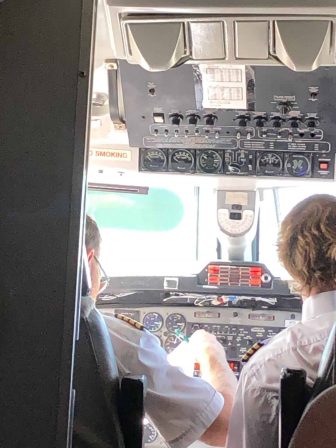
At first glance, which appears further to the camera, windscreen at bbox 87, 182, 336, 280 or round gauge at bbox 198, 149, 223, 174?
windscreen at bbox 87, 182, 336, 280

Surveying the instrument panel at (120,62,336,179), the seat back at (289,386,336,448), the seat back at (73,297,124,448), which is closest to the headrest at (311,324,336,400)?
the seat back at (289,386,336,448)

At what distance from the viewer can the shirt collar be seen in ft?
8.36

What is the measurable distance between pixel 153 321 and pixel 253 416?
1.54 meters

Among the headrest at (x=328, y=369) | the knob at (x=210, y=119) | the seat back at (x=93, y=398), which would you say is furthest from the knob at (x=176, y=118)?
the headrest at (x=328, y=369)

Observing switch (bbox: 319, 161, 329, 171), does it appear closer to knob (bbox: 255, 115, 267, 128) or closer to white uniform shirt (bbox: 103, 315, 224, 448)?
knob (bbox: 255, 115, 267, 128)

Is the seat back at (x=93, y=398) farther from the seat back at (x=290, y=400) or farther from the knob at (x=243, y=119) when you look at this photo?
the knob at (x=243, y=119)

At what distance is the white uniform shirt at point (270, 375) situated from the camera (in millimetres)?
2320

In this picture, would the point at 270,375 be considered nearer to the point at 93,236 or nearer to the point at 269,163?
the point at 93,236

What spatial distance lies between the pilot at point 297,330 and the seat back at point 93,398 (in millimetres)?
473

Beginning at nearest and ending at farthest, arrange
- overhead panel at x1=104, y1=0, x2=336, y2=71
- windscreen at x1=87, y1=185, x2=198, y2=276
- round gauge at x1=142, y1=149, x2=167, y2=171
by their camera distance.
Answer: overhead panel at x1=104, y1=0, x2=336, y2=71
round gauge at x1=142, y1=149, x2=167, y2=171
windscreen at x1=87, y1=185, x2=198, y2=276

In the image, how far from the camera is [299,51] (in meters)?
1.92

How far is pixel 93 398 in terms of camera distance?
6.72ft

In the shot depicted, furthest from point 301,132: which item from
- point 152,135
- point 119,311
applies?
point 119,311

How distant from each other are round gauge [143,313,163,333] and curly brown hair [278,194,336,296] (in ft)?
4.16
